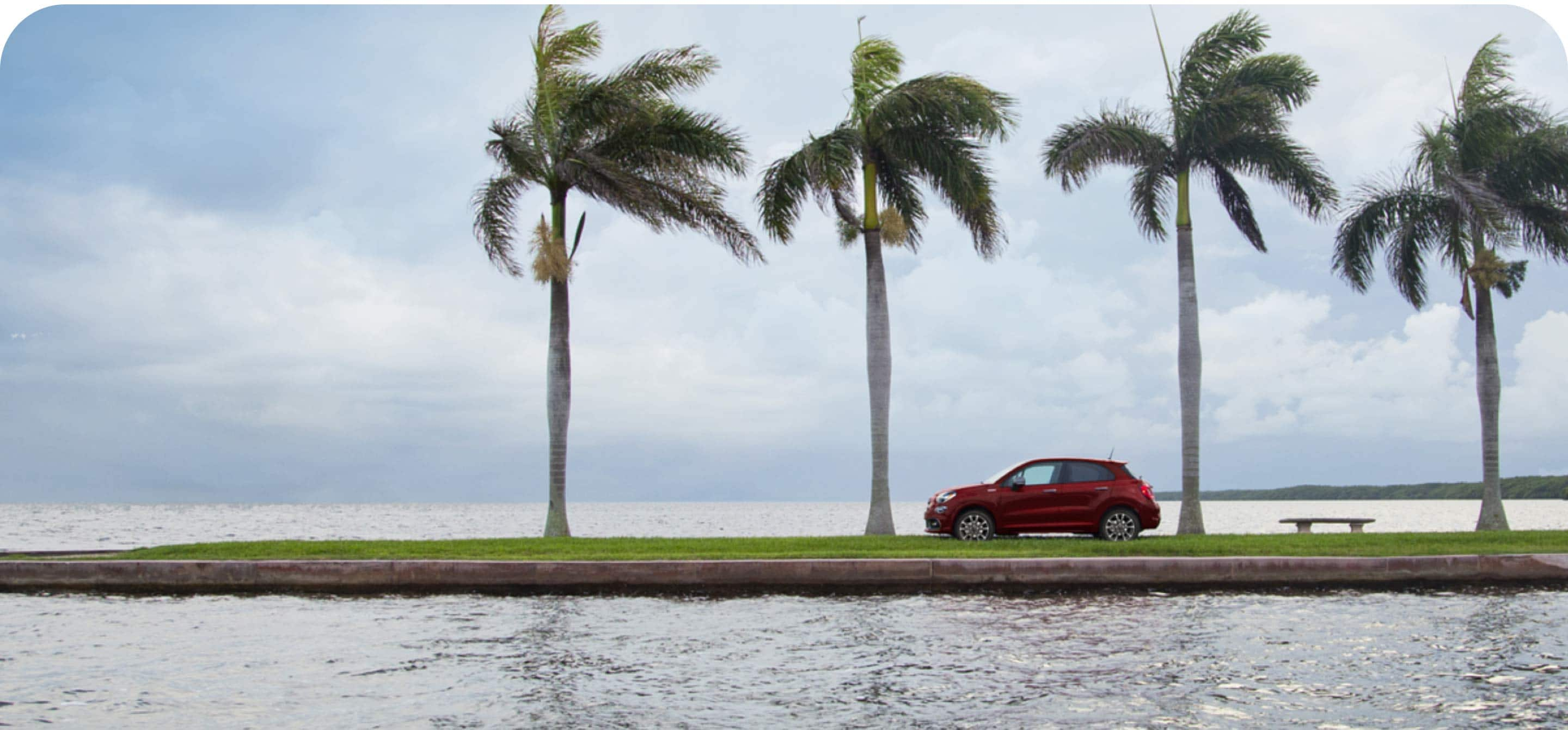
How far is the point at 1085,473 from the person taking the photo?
20344mm

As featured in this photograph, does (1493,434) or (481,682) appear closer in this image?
(481,682)

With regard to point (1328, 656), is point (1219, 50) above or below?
above

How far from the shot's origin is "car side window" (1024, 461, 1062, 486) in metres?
20.4

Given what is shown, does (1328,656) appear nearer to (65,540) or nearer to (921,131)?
(921,131)

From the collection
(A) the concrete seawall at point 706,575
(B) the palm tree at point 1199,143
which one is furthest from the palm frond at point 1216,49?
(A) the concrete seawall at point 706,575

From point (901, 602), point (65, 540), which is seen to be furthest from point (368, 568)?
point (65, 540)

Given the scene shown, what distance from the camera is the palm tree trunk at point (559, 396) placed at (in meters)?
22.1

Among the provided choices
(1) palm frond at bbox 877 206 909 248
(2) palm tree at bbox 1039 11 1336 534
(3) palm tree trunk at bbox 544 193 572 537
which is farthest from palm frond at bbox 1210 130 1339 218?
(3) palm tree trunk at bbox 544 193 572 537

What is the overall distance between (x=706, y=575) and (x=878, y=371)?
9.18 meters

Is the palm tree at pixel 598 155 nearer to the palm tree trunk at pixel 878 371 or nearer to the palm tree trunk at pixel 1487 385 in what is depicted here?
the palm tree trunk at pixel 878 371

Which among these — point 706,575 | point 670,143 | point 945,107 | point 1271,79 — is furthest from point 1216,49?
point 706,575

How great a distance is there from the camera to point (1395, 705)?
24.5 feet

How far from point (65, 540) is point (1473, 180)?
4476cm

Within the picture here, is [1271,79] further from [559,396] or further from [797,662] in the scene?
[797,662]
